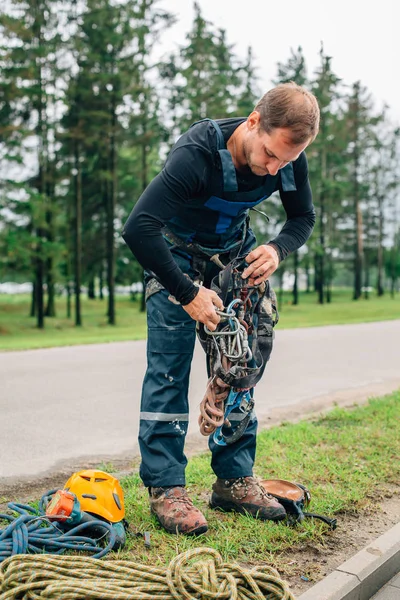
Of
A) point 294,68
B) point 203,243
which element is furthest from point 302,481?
point 294,68

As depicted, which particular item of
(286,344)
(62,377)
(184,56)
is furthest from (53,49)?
(62,377)

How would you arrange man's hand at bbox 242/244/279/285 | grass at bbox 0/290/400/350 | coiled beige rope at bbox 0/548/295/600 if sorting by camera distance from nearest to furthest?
1. coiled beige rope at bbox 0/548/295/600
2. man's hand at bbox 242/244/279/285
3. grass at bbox 0/290/400/350

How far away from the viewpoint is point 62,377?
8.74 m

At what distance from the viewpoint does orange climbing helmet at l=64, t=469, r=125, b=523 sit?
3.16 meters

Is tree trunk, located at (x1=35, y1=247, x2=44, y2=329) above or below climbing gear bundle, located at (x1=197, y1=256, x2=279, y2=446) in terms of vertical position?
below

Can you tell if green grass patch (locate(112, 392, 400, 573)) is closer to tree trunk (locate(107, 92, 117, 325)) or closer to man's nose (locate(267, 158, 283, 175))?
man's nose (locate(267, 158, 283, 175))

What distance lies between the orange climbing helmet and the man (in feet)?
0.63

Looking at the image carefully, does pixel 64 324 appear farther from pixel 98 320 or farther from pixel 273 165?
pixel 273 165

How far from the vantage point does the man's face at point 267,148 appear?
2.99m

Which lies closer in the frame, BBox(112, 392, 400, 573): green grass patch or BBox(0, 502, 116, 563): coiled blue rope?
BBox(0, 502, 116, 563): coiled blue rope

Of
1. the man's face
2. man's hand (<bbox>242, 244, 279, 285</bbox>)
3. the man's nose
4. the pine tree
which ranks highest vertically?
the pine tree

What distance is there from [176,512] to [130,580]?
0.75m

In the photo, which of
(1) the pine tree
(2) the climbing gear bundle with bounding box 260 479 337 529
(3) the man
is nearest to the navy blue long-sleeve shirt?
(3) the man

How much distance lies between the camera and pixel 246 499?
3.53 m
